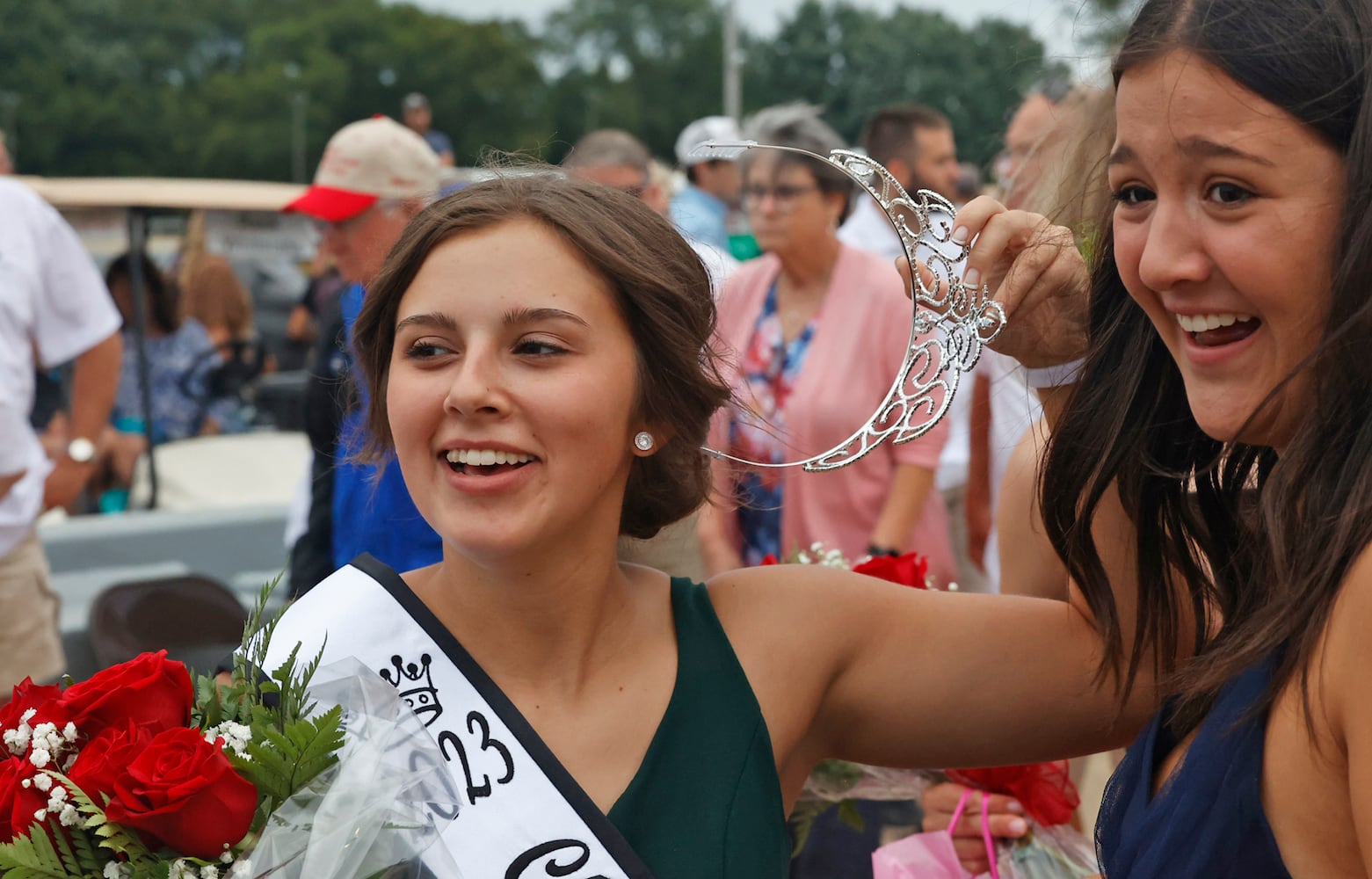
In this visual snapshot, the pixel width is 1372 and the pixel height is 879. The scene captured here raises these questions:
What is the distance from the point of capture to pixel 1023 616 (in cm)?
189

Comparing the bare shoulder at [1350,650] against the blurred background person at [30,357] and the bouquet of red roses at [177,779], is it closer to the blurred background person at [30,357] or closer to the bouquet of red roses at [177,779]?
the bouquet of red roses at [177,779]

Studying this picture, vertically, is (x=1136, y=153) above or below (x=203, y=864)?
above

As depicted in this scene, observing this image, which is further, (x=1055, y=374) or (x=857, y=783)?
(x=857, y=783)

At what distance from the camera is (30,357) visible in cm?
386

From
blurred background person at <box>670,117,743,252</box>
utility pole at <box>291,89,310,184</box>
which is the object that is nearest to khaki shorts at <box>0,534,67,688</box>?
blurred background person at <box>670,117,743,252</box>

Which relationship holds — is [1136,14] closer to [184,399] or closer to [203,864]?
[203,864]

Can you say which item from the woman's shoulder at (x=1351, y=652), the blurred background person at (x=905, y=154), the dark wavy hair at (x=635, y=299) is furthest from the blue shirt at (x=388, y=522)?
the blurred background person at (x=905, y=154)

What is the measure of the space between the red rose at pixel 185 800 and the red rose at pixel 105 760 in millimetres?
15

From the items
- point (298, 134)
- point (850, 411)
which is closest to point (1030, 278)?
point (850, 411)

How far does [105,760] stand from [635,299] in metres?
0.77

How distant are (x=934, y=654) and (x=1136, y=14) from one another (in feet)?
2.60

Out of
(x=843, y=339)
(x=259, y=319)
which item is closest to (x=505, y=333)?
(x=843, y=339)

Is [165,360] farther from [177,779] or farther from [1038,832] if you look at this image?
[177,779]

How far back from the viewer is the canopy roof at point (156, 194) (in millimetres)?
8002
